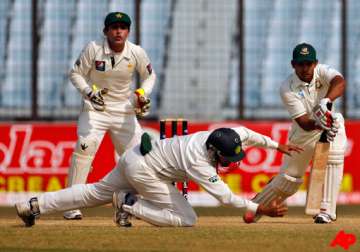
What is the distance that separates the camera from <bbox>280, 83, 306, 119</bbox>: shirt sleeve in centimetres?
1130

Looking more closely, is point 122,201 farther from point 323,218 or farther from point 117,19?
point 117,19

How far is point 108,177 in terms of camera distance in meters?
10.5

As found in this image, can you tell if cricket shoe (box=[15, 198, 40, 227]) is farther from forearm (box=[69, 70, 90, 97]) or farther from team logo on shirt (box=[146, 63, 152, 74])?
team logo on shirt (box=[146, 63, 152, 74])

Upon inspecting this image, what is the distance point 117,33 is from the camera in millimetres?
11828

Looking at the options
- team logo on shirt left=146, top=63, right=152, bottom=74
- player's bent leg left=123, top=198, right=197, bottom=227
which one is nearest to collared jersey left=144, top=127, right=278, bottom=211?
player's bent leg left=123, top=198, right=197, bottom=227

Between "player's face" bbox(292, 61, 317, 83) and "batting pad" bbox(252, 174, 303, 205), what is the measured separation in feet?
2.97

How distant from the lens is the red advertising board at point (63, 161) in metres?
15.9

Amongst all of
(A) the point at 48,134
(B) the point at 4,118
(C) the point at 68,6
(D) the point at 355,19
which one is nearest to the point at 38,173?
(A) the point at 48,134

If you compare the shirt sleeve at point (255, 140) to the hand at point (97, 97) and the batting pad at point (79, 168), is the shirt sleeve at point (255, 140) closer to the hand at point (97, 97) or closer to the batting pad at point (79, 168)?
the hand at point (97, 97)

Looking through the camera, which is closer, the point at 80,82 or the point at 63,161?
the point at 80,82

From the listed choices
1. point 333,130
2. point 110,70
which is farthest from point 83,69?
point 333,130

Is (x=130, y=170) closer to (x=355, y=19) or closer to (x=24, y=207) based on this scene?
(x=24, y=207)

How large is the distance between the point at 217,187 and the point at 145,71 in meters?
2.60

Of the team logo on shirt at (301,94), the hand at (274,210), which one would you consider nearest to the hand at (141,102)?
the team logo on shirt at (301,94)
